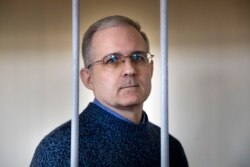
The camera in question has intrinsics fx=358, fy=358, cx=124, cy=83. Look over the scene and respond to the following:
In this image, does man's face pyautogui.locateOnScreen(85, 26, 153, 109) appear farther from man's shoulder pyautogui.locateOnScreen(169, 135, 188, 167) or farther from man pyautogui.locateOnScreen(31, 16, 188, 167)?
man's shoulder pyautogui.locateOnScreen(169, 135, 188, 167)

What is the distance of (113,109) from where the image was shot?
0.96 metres

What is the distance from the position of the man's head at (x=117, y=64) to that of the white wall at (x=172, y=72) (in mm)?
960

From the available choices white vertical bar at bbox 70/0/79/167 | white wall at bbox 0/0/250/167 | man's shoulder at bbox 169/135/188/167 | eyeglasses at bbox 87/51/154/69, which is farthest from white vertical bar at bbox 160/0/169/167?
white wall at bbox 0/0/250/167

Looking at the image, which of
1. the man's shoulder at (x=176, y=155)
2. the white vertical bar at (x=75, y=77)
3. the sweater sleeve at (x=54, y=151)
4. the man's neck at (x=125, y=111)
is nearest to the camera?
the white vertical bar at (x=75, y=77)

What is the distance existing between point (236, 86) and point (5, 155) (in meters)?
1.34

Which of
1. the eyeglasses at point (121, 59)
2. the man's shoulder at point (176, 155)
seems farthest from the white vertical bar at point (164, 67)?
the man's shoulder at point (176, 155)

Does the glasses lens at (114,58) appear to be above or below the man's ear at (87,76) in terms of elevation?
above

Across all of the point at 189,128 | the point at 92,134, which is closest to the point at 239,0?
the point at 189,128

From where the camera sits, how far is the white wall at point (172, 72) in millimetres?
1902

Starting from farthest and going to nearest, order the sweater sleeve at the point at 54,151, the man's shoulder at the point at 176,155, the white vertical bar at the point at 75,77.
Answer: the man's shoulder at the point at 176,155 < the sweater sleeve at the point at 54,151 < the white vertical bar at the point at 75,77

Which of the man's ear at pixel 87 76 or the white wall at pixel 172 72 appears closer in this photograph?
the man's ear at pixel 87 76

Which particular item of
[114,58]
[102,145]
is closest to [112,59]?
[114,58]

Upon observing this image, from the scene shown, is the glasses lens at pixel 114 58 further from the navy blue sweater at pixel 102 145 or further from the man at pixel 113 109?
the navy blue sweater at pixel 102 145

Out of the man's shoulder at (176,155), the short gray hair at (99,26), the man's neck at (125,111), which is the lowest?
the man's shoulder at (176,155)
